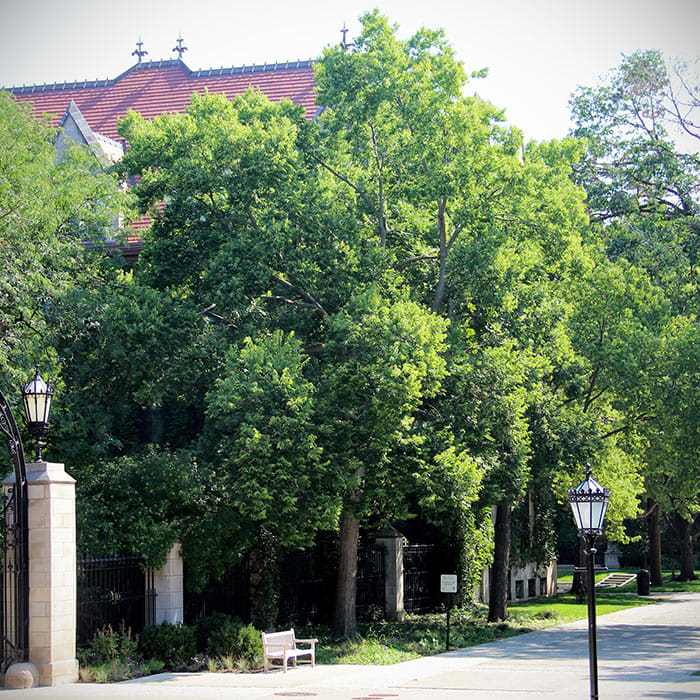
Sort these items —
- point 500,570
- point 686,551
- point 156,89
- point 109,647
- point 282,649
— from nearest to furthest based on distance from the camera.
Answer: point 109,647 < point 282,649 < point 500,570 < point 156,89 < point 686,551

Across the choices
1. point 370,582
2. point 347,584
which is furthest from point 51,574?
point 370,582

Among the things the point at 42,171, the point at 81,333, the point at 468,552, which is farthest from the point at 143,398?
the point at 468,552

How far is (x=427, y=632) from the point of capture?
26297mm

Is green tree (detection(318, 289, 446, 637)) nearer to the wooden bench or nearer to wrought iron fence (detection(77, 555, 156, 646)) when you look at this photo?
the wooden bench

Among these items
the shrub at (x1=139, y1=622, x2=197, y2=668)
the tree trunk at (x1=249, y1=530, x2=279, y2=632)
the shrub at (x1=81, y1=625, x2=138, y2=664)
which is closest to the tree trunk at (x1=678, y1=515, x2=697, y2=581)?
the tree trunk at (x1=249, y1=530, x2=279, y2=632)

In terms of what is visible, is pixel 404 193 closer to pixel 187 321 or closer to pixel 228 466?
pixel 187 321

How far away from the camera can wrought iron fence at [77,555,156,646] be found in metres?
19.7

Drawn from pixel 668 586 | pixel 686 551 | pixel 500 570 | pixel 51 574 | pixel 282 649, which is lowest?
pixel 668 586

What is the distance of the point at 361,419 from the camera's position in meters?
22.2

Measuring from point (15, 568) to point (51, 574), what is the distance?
2.06 ft

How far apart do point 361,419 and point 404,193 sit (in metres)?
5.95

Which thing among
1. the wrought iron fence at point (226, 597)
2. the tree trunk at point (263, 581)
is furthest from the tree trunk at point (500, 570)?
the wrought iron fence at point (226, 597)

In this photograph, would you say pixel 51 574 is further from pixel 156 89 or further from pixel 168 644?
pixel 156 89

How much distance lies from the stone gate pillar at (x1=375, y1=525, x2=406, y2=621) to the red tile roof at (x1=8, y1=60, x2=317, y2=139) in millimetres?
16710
